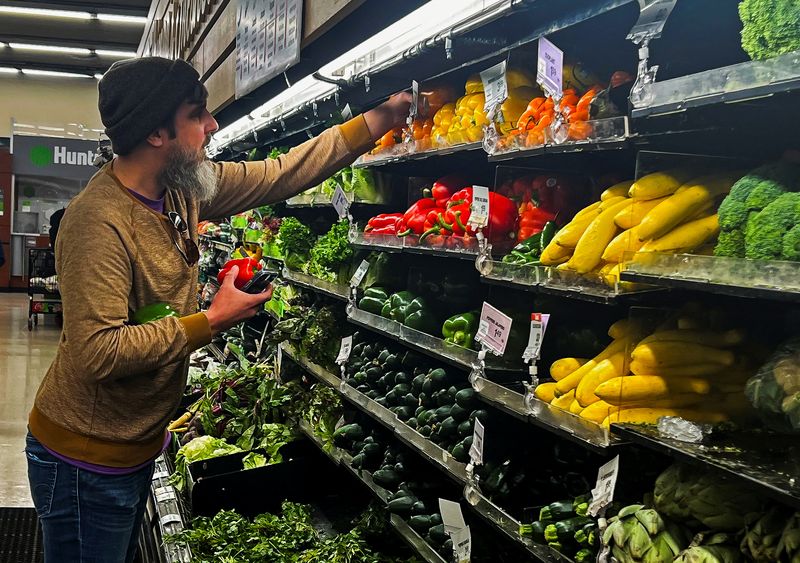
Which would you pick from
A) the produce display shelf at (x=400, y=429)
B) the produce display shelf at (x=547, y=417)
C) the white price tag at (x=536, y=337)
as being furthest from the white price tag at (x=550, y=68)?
the produce display shelf at (x=400, y=429)

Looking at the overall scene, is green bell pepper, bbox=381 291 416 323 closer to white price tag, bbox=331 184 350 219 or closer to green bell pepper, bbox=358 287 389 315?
green bell pepper, bbox=358 287 389 315

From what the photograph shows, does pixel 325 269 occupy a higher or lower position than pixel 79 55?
lower

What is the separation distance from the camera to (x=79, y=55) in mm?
16766

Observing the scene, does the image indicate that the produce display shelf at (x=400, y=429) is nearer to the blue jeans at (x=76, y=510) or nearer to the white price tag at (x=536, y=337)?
the white price tag at (x=536, y=337)

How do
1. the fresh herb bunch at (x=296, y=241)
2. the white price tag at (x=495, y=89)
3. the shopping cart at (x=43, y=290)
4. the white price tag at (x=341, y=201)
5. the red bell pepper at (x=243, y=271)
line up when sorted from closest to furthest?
the white price tag at (x=495, y=89) → the red bell pepper at (x=243, y=271) → the white price tag at (x=341, y=201) → the fresh herb bunch at (x=296, y=241) → the shopping cart at (x=43, y=290)

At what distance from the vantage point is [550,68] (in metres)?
2.04

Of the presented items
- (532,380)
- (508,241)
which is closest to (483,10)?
(508,241)

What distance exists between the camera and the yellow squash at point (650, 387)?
171 cm

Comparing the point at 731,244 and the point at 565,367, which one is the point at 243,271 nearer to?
the point at 565,367

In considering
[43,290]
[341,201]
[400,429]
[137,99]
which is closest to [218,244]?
[341,201]

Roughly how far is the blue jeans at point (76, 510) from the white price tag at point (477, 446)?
1.07 meters

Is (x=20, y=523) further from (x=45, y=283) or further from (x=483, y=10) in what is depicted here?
(x=45, y=283)

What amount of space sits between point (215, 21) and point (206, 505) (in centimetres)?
415

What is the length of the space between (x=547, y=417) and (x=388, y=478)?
4.06 feet
